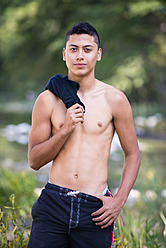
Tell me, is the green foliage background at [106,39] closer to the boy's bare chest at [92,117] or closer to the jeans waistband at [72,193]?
the boy's bare chest at [92,117]

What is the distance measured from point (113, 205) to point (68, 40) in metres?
0.91

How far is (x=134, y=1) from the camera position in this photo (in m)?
12.2

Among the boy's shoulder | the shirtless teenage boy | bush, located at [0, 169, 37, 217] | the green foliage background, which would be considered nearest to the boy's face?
the shirtless teenage boy

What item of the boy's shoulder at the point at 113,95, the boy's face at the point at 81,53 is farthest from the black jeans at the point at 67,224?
the boy's face at the point at 81,53

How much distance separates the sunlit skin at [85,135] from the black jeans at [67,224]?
0.14ft

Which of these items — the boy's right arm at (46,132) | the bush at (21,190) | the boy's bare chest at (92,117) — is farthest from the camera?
the bush at (21,190)

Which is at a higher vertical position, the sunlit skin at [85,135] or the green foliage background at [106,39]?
the green foliage background at [106,39]

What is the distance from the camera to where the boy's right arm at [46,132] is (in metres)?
1.90

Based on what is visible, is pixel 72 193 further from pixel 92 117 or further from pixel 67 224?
pixel 92 117

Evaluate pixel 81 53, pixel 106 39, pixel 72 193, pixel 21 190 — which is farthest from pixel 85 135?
pixel 106 39

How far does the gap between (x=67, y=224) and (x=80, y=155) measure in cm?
35

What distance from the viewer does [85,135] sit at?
6.70 ft

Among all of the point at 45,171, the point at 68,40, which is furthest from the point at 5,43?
the point at 68,40

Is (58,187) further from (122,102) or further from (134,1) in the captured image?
(134,1)
